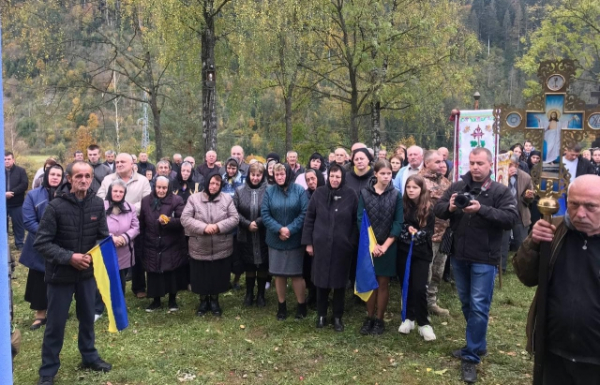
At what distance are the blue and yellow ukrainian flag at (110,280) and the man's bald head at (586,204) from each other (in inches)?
159

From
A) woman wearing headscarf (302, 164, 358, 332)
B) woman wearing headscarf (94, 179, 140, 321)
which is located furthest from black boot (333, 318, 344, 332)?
woman wearing headscarf (94, 179, 140, 321)

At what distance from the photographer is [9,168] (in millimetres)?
9523

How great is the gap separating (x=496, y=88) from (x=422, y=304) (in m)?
49.0

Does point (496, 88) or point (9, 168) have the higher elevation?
point (496, 88)

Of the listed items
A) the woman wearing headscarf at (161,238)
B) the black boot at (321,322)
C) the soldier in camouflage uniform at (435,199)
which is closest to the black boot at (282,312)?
the black boot at (321,322)

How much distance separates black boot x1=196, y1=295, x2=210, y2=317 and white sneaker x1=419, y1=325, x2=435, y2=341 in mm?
2892

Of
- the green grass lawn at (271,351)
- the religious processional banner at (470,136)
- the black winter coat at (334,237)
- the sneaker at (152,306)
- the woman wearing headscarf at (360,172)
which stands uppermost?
the religious processional banner at (470,136)

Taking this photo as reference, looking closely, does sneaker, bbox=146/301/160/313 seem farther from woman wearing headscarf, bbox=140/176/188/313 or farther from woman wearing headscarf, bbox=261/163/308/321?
woman wearing headscarf, bbox=261/163/308/321

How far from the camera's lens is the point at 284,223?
19.8 ft

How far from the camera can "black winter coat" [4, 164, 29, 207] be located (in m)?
9.54

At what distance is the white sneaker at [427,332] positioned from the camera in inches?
212

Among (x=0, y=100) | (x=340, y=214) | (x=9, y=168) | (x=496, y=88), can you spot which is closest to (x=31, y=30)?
(x=9, y=168)

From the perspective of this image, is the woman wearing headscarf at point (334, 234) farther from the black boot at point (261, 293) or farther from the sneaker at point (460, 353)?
the sneaker at point (460, 353)

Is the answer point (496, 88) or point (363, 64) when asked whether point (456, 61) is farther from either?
point (496, 88)
